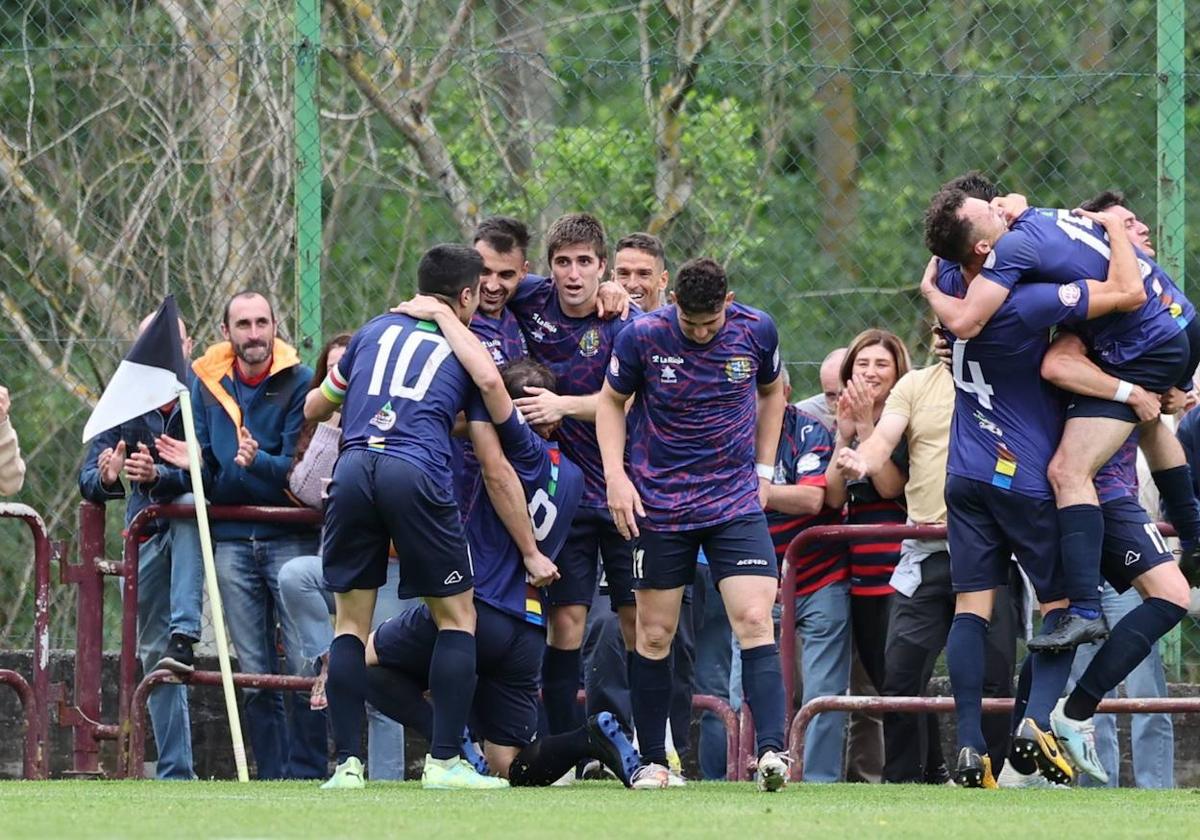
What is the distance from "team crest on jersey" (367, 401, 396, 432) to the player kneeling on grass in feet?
1.26

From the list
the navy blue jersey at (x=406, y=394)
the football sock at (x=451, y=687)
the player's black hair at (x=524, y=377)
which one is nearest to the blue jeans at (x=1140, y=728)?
the player's black hair at (x=524, y=377)

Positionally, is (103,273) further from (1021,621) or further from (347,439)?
(1021,621)

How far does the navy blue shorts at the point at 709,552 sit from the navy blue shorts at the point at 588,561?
51cm

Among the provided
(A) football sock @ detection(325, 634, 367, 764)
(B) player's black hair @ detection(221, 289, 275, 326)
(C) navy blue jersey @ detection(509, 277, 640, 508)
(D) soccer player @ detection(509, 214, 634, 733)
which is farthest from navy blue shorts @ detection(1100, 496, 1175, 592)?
(B) player's black hair @ detection(221, 289, 275, 326)

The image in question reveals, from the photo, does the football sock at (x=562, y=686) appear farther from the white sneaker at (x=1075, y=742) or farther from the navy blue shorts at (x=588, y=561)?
the white sneaker at (x=1075, y=742)

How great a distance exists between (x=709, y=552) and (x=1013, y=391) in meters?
1.21

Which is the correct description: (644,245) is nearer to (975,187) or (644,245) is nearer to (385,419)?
(975,187)

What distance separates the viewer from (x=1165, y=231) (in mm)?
9734

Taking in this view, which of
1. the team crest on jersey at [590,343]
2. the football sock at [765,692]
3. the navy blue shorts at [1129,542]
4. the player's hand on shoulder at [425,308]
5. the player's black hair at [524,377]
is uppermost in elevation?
the player's hand on shoulder at [425,308]

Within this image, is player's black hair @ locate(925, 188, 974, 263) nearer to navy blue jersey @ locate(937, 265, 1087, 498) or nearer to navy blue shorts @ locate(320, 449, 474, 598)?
navy blue jersey @ locate(937, 265, 1087, 498)

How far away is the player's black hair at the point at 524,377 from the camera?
8.30 meters

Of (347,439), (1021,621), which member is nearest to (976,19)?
(1021,621)

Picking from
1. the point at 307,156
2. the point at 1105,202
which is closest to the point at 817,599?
the point at 1105,202

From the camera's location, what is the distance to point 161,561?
31.0ft
